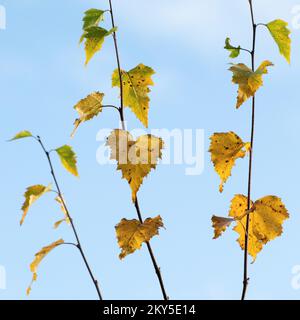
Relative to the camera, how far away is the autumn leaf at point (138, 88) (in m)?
1.38

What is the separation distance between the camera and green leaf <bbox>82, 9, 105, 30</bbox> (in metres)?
1.37

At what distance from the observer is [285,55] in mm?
1321

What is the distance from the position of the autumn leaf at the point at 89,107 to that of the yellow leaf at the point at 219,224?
333mm

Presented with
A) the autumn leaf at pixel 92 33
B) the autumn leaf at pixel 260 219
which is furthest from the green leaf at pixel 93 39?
the autumn leaf at pixel 260 219

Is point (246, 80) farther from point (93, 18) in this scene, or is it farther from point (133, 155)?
point (93, 18)

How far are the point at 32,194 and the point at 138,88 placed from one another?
377 millimetres

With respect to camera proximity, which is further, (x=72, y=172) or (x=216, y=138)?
(x=216, y=138)

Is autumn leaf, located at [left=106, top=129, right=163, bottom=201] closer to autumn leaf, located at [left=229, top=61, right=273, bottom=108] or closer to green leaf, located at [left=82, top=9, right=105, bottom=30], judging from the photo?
autumn leaf, located at [left=229, top=61, right=273, bottom=108]

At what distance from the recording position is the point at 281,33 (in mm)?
1324

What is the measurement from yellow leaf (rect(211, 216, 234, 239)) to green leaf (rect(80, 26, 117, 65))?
1.45 feet

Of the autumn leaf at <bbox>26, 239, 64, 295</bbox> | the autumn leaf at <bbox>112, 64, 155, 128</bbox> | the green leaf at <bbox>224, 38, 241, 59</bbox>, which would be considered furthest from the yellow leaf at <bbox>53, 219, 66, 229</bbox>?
the green leaf at <bbox>224, 38, 241, 59</bbox>

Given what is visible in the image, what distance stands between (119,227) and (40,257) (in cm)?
17
